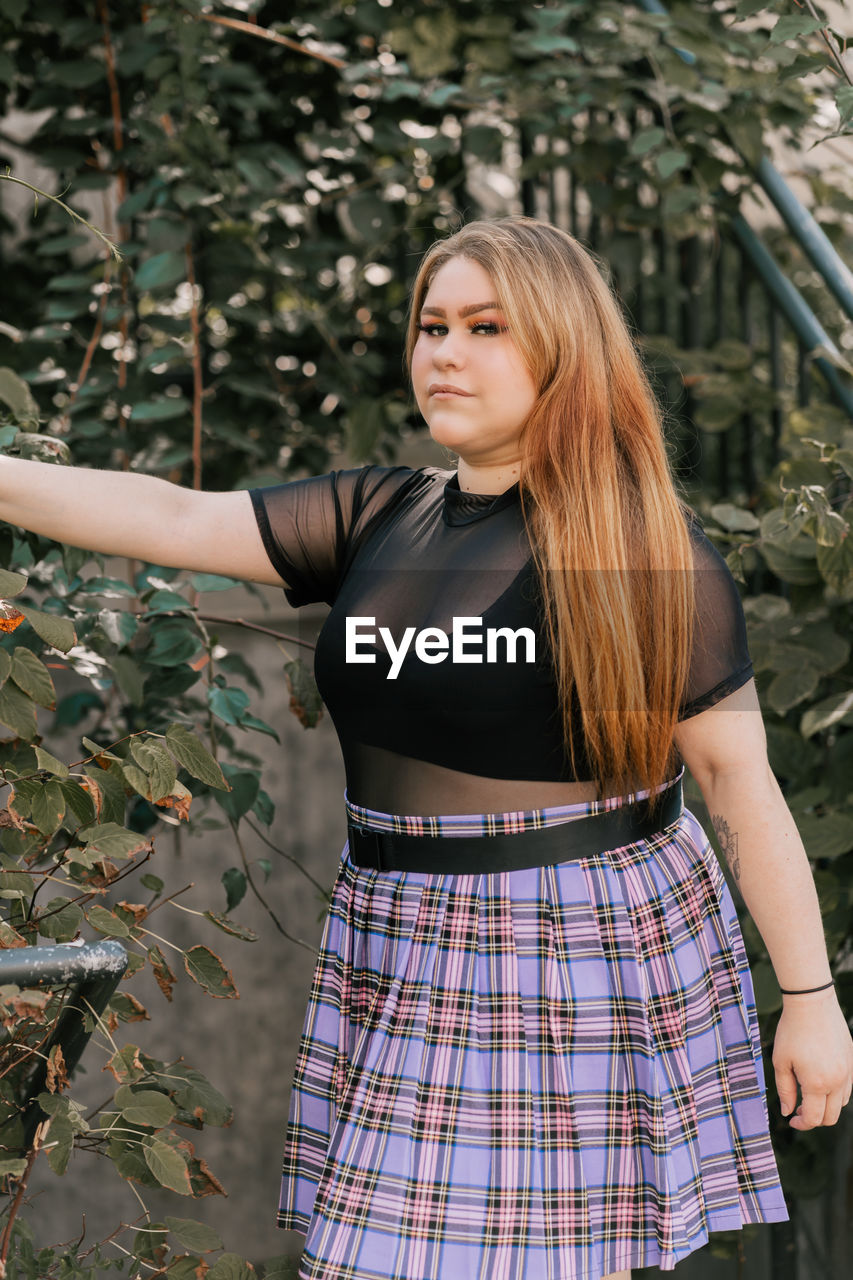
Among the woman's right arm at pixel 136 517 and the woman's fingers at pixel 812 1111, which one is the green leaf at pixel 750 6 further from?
the woman's fingers at pixel 812 1111

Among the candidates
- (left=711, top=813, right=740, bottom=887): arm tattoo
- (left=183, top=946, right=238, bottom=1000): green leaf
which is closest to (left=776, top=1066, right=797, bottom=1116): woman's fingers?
(left=711, top=813, right=740, bottom=887): arm tattoo

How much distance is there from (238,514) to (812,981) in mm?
889

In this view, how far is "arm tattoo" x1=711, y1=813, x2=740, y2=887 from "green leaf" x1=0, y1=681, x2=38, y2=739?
0.80 metres

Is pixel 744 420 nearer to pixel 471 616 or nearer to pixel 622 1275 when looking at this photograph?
pixel 471 616

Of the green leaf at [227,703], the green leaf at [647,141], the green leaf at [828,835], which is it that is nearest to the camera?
the green leaf at [227,703]

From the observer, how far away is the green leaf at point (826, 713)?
2.15 metres

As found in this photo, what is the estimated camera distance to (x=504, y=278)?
1526mm

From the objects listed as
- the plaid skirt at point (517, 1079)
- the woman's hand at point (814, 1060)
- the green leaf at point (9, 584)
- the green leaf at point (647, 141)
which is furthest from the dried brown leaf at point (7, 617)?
the green leaf at point (647, 141)

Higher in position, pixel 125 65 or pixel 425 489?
pixel 125 65

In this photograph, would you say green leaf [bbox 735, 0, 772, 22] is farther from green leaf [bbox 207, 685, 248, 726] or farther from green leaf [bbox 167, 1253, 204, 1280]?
green leaf [bbox 167, 1253, 204, 1280]

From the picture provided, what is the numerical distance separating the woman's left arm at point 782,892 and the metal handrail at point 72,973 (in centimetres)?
74

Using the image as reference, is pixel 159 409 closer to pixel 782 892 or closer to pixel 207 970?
pixel 207 970

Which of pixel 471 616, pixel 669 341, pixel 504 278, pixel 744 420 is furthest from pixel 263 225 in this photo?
pixel 471 616

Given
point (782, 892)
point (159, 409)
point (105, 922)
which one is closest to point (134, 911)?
point (105, 922)
